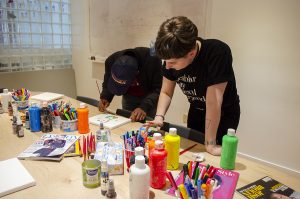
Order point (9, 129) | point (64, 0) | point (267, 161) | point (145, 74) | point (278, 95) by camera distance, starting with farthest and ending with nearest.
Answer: point (64, 0), point (267, 161), point (278, 95), point (145, 74), point (9, 129)

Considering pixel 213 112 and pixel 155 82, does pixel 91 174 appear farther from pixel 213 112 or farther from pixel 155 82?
pixel 155 82

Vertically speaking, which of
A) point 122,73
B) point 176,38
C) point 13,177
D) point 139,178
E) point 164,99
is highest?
point 176,38

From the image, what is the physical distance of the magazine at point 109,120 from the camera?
1496mm

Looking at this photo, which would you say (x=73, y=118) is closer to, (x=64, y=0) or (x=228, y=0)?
(x=228, y=0)

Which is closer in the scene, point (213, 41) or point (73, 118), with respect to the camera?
point (213, 41)

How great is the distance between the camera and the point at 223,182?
896 mm

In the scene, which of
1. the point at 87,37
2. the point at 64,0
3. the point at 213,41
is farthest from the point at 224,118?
the point at 64,0

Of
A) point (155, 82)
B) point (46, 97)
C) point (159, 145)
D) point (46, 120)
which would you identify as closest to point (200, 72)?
point (159, 145)

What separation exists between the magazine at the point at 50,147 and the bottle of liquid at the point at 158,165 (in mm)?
454

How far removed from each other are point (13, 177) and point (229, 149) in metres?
0.82

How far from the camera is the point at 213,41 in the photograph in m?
1.18

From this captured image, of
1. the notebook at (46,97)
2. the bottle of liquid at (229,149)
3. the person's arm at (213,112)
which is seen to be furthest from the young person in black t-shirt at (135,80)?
the bottle of liquid at (229,149)

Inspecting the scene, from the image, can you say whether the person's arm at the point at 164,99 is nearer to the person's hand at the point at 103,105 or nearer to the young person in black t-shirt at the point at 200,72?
the young person in black t-shirt at the point at 200,72

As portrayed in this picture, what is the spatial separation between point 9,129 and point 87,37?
99.0 inches
